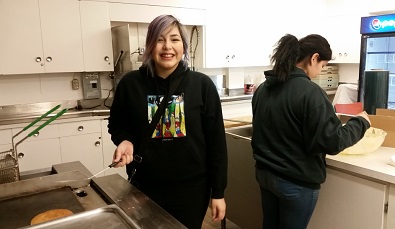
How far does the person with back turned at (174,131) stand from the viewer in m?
1.29

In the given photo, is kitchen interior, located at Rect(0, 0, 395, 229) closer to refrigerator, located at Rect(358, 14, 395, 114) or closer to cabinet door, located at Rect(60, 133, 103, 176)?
cabinet door, located at Rect(60, 133, 103, 176)

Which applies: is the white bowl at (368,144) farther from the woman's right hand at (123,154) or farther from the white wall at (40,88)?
the white wall at (40,88)

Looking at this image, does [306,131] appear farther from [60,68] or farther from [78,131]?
[60,68]

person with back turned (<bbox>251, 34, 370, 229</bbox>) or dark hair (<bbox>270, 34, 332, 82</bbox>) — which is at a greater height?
dark hair (<bbox>270, 34, 332, 82</bbox>)

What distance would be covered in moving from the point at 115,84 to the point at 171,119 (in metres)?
2.56

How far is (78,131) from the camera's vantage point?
3.11 metres

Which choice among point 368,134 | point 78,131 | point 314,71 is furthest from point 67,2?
point 368,134

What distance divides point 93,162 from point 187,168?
215 cm

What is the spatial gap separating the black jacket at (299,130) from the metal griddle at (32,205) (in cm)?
91

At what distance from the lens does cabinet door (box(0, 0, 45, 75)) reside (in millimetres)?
2869

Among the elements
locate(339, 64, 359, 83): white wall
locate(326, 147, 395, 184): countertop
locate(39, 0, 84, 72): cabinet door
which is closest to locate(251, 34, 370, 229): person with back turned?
locate(326, 147, 395, 184): countertop

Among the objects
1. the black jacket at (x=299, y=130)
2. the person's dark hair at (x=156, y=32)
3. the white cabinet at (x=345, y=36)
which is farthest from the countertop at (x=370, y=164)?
the white cabinet at (x=345, y=36)

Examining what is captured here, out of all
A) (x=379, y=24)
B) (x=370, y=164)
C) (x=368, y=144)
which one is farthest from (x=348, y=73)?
(x=370, y=164)

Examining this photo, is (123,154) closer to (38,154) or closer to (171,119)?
(171,119)
